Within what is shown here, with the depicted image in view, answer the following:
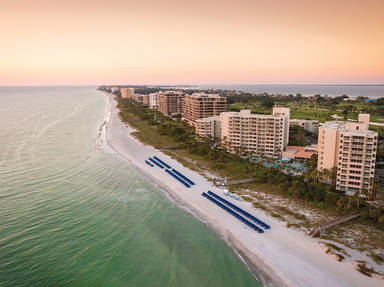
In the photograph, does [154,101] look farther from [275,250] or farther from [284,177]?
[275,250]

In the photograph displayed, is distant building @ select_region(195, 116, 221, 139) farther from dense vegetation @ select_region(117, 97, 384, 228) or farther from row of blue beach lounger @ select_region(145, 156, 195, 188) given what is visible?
row of blue beach lounger @ select_region(145, 156, 195, 188)

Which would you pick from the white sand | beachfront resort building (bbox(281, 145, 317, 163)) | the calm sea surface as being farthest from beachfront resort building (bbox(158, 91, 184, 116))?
the white sand

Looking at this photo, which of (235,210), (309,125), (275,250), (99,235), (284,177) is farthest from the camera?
(309,125)

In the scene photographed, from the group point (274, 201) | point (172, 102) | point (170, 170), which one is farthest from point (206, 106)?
point (274, 201)

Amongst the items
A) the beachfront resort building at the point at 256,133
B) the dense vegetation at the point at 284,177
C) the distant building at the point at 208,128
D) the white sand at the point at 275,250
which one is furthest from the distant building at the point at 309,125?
the white sand at the point at 275,250

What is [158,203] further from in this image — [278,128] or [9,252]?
[278,128]

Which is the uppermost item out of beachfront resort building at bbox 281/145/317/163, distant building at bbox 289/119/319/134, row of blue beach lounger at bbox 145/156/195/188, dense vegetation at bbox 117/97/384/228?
distant building at bbox 289/119/319/134

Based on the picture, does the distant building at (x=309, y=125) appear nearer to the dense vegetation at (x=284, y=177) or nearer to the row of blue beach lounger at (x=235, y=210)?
the dense vegetation at (x=284, y=177)
